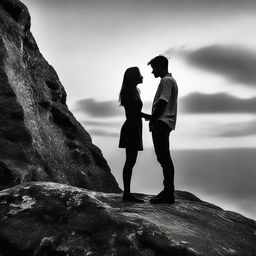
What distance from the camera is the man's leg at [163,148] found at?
31.5 ft

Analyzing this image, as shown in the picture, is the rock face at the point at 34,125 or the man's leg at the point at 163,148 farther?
the rock face at the point at 34,125

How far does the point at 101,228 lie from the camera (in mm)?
8297

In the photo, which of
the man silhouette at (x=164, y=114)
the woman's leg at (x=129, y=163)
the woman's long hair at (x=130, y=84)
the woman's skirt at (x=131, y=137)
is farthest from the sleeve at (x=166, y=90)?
the woman's leg at (x=129, y=163)

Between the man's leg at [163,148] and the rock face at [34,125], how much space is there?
14.9 feet

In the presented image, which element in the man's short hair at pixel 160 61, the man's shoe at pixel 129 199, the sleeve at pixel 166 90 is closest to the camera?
the sleeve at pixel 166 90

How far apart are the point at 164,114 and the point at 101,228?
8.70 feet

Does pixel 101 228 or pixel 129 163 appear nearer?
pixel 101 228

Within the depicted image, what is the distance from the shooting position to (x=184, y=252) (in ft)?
26.4

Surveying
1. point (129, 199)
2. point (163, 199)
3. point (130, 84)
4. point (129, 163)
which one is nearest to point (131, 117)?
point (130, 84)

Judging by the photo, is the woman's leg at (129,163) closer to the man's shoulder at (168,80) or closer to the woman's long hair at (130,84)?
the woman's long hair at (130,84)

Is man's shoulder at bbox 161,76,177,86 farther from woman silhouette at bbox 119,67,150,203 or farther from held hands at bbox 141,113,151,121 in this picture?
held hands at bbox 141,113,151,121

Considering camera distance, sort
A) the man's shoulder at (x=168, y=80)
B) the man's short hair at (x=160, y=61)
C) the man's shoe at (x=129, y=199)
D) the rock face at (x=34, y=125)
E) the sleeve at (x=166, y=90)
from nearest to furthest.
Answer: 1. the sleeve at (x=166, y=90)
2. the man's shoulder at (x=168, y=80)
3. the man's short hair at (x=160, y=61)
4. the man's shoe at (x=129, y=199)
5. the rock face at (x=34, y=125)

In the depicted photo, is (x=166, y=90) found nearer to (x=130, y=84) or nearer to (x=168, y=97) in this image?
(x=168, y=97)

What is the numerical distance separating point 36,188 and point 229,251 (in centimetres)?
392
